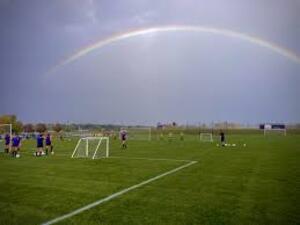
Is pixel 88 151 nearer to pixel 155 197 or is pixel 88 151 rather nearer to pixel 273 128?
pixel 155 197

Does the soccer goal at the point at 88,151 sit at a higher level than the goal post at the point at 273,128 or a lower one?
lower

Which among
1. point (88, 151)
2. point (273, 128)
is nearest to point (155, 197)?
point (88, 151)

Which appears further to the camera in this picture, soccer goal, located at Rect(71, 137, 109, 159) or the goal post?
the goal post

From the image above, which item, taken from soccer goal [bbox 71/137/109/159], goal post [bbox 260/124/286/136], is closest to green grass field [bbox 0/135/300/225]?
soccer goal [bbox 71/137/109/159]

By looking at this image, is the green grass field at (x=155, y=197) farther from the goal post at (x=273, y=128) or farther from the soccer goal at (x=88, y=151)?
the goal post at (x=273, y=128)

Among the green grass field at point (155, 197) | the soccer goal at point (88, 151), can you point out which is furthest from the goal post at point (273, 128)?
the green grass field at point (155, 197)

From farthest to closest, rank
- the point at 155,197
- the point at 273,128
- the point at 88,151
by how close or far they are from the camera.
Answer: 1. the point at 273,128
2. the point at 88,151
3. the point at 155,197

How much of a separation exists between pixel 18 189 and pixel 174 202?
5.96 m

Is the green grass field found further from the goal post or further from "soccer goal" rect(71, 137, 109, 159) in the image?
the goal post

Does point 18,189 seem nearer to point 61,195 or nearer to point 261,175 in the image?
point 61,195

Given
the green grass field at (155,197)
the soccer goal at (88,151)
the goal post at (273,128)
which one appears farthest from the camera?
the goal post at (273,128)

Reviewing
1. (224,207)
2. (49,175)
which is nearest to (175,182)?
(224,207)

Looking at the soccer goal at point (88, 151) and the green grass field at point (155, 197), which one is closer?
the green grass field at point (155, 197)

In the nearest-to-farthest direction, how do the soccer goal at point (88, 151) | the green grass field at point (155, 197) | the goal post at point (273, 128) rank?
the green grass field at point (155, 197), the soccer goal at point (88, 151), the goal post at point (273, 128)
